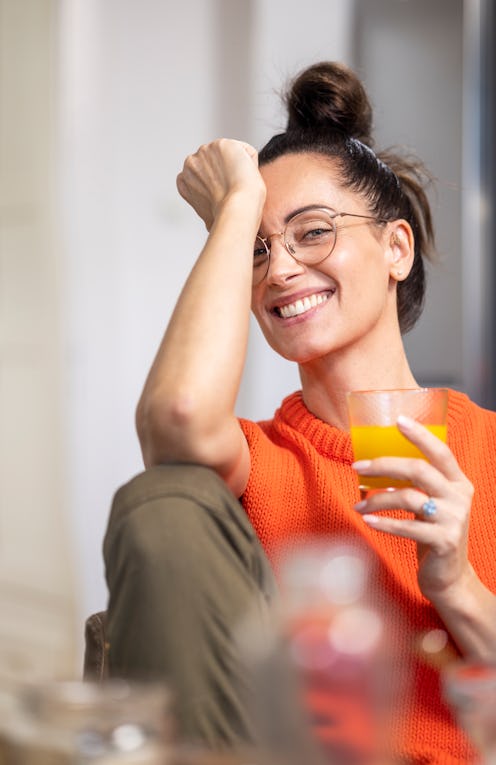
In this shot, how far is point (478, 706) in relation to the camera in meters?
0.73

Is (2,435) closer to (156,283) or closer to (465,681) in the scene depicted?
(156,283)

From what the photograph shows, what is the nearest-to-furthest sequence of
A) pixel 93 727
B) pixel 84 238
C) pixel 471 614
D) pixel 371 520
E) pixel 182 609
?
pixel 93 727
pixel 182 609
pixel 371 520
pixel 471 614
pixel 84 238

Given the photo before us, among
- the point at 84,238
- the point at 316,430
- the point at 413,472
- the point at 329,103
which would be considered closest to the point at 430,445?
the point at 413,472

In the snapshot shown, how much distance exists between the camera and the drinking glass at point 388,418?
134 cm

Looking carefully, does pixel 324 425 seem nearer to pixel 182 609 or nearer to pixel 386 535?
pixel 386 535

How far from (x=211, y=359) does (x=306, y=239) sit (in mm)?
483

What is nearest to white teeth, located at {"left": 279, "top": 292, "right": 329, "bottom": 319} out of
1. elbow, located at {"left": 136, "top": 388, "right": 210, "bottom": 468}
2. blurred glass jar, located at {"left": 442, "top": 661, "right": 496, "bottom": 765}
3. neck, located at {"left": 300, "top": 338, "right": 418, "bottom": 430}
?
neck, located at {"left": 300, "top": 338, "right": 418, "bottom": 430}

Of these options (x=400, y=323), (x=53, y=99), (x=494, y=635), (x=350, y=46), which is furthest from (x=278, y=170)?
(x=53, y=99)

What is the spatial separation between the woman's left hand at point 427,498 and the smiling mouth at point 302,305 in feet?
1.69

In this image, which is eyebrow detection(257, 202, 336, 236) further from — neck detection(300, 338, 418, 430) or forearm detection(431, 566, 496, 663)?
forearm detection(431, 566, 496, 663)

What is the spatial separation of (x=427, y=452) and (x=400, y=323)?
2.68 feet

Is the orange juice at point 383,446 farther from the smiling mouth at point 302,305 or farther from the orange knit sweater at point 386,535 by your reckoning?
the smiling mouth at point 302,305

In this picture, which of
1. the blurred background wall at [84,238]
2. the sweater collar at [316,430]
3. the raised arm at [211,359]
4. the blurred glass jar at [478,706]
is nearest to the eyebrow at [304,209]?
the raised arm at [211,359]

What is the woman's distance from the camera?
3.77ft
